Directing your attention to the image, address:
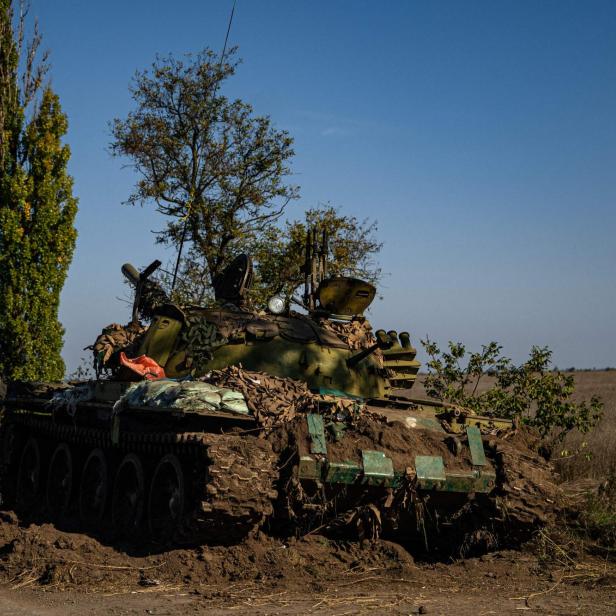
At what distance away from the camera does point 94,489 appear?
1072 centimetres

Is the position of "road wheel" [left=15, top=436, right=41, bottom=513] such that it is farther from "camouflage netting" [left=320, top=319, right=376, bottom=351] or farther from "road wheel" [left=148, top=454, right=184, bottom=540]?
"camouflage netting" [left=320, top=319, right=376, bottom=351]

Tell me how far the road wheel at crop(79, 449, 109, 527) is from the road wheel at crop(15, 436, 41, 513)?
1.89 meters

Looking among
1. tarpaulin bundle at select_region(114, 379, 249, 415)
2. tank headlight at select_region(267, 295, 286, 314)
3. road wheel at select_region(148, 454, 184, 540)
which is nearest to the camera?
tarpaulin bundle at select_region(114, 379, 249, 415)

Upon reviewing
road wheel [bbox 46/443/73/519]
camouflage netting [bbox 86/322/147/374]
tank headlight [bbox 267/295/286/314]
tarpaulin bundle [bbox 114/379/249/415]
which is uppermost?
tank headlight [bbox 267/295/286/314]

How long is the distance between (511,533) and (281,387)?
262 centimetres

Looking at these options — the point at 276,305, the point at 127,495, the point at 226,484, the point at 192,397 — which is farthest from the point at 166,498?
the point at 276,305

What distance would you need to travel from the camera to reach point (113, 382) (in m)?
9.38

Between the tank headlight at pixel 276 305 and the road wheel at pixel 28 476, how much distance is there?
403cm

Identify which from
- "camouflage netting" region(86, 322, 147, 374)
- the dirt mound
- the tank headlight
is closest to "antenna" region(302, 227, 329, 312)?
the tank headlight

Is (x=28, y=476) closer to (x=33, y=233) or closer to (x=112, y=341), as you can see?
(x=112, y=341)

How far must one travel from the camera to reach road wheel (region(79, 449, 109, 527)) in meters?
10.2

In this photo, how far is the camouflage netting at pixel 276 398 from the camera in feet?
26.5

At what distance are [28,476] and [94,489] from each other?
2690 mm

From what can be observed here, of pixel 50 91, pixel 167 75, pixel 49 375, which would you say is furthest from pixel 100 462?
pixel 167 75
